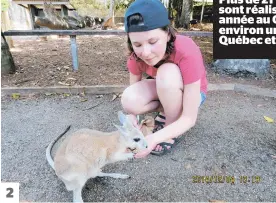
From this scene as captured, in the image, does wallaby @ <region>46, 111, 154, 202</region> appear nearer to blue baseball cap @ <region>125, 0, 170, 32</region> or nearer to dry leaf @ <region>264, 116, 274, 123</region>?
blue baseball cap @ <region>125, 0, 170, 32</region>

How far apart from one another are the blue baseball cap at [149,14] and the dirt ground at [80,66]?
1597mm

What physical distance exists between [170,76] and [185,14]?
452 centimetres

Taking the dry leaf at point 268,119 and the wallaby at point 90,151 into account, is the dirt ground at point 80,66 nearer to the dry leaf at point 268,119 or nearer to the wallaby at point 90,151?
the dry leaf at point 268,119

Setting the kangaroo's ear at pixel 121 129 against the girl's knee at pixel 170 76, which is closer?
the kangaroo's ear at pixel 121 129

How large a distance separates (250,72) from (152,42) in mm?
2145

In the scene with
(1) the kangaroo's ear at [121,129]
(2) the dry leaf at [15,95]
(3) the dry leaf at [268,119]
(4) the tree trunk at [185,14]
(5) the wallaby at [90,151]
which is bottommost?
(3) the dry leaf at [268,119]

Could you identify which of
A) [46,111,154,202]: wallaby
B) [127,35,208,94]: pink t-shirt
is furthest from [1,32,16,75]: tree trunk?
[127,35,208,94]: pink t-shirt

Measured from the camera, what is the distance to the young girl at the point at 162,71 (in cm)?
129

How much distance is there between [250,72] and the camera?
3104 millimetres

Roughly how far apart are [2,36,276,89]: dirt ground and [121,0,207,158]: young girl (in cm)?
110

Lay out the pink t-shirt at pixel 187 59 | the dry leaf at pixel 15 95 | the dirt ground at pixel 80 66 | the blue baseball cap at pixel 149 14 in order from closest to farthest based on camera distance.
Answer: the blue baseball cap at pixel 149 14
the pink t-shirt at pixel 187 59
the dry leaf at pixel 15 95
the dirt ground at pixel 80 66

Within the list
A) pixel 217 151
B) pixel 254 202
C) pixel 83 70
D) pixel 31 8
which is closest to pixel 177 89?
pixel 217 151

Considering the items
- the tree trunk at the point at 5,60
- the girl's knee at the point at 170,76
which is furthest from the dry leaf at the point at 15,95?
the girl's knee at the point at 170,76

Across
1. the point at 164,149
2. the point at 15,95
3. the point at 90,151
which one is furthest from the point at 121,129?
the point at 15,95
